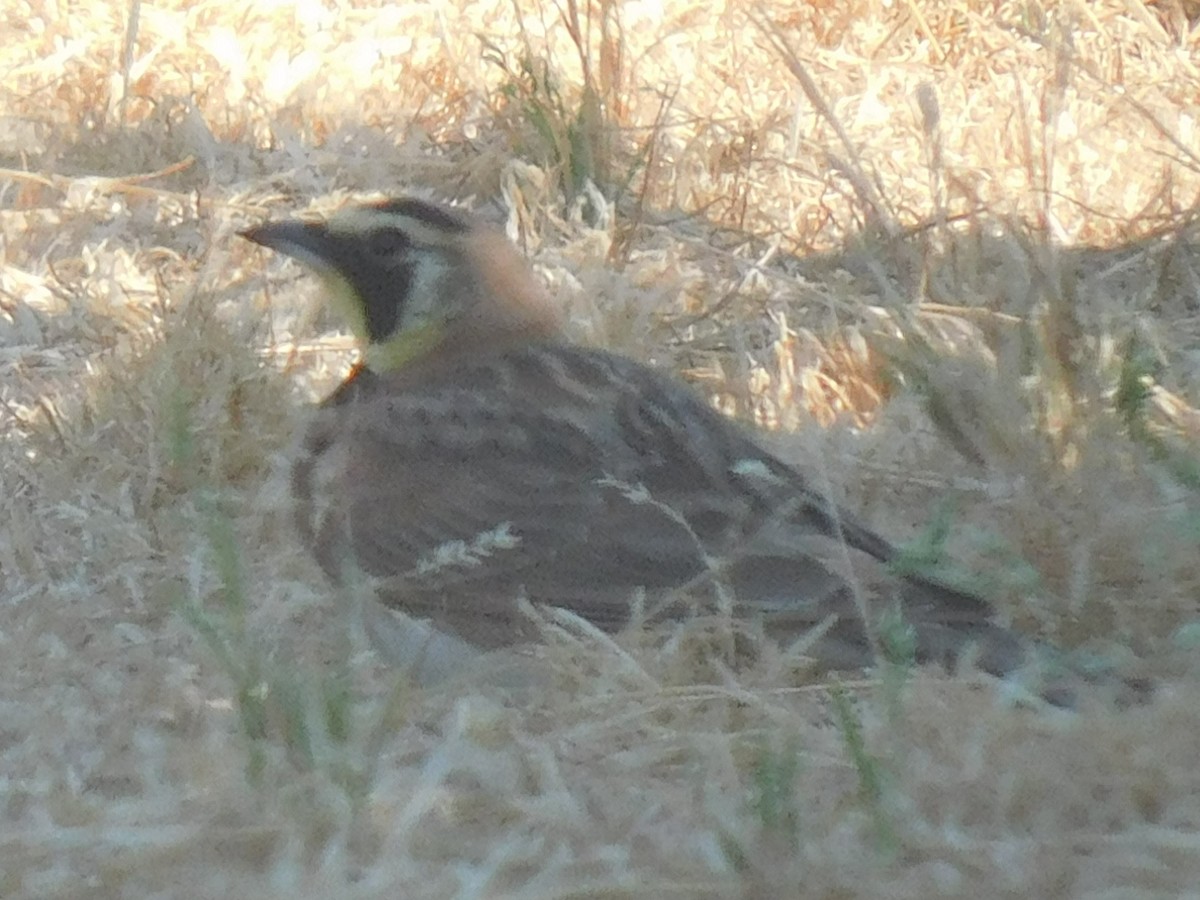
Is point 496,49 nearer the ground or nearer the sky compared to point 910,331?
nearer the sky

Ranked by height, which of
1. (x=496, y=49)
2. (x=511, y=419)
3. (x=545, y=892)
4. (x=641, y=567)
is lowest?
(x=545, y=892)

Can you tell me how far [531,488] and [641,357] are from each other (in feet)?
3.91

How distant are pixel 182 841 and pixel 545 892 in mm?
479

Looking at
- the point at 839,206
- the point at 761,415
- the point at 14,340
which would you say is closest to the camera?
the point at 761,415

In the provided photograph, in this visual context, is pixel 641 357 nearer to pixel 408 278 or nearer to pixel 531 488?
pixel 408 278

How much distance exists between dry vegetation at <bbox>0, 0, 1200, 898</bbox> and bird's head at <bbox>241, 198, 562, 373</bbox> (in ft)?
1.25

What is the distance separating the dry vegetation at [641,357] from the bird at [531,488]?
0.15 m

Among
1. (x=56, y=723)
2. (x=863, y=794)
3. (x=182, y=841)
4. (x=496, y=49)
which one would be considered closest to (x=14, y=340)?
(x=496, y=49)

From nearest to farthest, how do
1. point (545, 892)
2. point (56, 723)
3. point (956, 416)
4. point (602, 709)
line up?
point (545, 892), point (602, 709), point (56, 723), point (956, 416)

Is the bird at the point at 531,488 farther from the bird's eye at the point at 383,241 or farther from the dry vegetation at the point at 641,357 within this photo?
the dry vegetation at the point at 641,357

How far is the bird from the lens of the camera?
3570mm

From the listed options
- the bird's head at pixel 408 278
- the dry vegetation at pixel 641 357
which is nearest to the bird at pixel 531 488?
the bird's head at pixel 408 278

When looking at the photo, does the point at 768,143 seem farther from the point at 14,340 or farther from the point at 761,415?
the point at 14,340

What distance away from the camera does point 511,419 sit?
13.6ft
